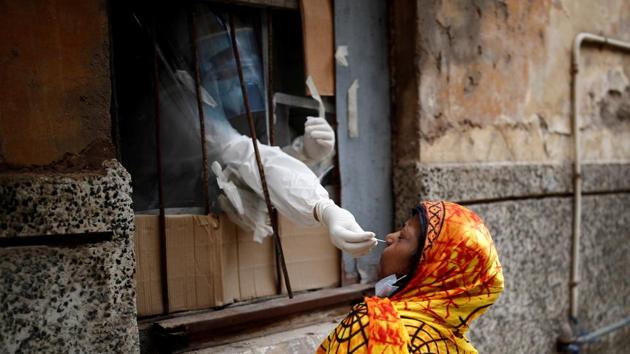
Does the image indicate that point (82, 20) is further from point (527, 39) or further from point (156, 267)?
point (527, 39)

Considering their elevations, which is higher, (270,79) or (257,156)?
(270,79)

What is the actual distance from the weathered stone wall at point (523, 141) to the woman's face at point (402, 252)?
1.09m

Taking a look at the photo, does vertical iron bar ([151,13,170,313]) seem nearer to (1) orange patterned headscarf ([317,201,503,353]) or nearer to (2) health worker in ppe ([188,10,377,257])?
(2) health worker in ppe ([188,10,377,257])

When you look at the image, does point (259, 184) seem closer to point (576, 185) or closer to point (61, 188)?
point (61, 188)

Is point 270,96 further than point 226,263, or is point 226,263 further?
point 270,96

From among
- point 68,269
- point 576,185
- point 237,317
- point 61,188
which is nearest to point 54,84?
point 61,188

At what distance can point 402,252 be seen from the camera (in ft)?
5.98

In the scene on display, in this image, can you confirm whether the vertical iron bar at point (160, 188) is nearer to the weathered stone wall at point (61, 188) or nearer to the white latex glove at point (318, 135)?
the weathered stone wall at point (61, 188)

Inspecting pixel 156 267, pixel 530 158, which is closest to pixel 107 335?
pixel 156 267

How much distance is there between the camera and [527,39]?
352 centimetres

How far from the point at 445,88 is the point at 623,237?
2170 mm

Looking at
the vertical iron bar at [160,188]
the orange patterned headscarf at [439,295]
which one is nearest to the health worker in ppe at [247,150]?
the vertical iron bar at [160,188]

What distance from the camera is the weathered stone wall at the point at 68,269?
169 cm

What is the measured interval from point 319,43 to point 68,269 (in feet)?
5.04
